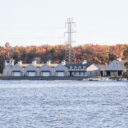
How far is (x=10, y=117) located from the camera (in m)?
30.1

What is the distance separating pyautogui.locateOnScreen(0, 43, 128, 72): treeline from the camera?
488ft

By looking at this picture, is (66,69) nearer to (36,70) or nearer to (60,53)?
(36,70)

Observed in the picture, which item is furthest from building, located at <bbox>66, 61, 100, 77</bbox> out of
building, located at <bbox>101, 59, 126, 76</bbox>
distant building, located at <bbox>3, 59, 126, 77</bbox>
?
building, located at <bbox>101, 59, 126, 76</bbox>

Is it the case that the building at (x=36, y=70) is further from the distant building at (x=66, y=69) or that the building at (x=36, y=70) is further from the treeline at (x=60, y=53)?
the treeline at (x=60, y=53)

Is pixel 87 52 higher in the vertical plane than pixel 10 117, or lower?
higher

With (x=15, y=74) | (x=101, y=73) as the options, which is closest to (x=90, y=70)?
(x=101, y=73)

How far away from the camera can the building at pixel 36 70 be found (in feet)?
433

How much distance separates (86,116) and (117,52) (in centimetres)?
12310

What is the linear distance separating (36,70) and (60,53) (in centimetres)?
2159

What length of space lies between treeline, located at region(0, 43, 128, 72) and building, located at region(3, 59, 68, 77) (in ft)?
47.8

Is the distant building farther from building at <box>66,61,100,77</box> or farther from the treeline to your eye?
the treeline

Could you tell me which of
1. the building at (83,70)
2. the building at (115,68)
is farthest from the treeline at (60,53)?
the building at (115,68)

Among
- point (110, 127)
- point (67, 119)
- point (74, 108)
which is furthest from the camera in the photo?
point (74, 108)

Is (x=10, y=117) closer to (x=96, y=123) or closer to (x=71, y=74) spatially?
(x=96, y=123)
